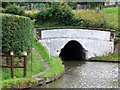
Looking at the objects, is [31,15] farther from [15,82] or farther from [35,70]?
[15,82]

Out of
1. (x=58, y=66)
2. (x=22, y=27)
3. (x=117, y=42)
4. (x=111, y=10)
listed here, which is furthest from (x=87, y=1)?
(x=22, y=27)

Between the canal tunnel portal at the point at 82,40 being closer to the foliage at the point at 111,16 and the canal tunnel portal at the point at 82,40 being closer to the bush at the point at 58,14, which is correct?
the foliage at the point at 111,16

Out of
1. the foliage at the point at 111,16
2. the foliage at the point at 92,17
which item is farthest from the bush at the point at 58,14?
the foliage at the point at 111,16

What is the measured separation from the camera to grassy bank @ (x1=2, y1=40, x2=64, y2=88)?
75.1ft

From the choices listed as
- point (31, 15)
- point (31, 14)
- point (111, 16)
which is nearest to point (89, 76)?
point (31, 15)

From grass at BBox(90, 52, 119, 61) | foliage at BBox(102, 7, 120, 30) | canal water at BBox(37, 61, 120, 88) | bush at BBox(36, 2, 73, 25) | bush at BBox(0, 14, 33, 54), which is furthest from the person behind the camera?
bush at BBox(36, 2, 73, 25)

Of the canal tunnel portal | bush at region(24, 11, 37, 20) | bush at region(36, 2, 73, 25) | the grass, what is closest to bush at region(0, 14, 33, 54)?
the canal tunnel portal

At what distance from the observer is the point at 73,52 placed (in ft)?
139

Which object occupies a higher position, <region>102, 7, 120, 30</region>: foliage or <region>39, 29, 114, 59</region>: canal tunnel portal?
<region>102, 7, 120, 30</region>: foliage

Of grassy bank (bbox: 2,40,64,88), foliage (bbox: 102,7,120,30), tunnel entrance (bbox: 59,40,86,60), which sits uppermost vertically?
foliage (bbox: 102,7,120,30)

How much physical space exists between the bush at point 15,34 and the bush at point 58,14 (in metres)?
19.5

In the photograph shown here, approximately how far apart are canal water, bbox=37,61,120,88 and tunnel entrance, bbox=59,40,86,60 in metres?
3.81

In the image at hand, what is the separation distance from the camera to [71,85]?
81.7 ft

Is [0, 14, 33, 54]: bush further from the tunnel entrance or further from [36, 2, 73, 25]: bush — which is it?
[36, 2, 73, 25]: bush
